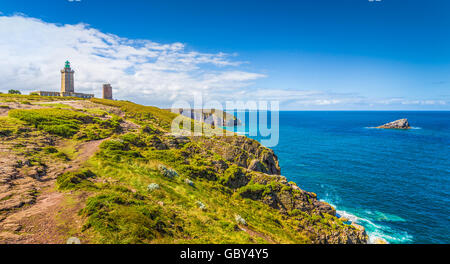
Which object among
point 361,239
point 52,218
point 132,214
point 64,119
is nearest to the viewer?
point 52,218

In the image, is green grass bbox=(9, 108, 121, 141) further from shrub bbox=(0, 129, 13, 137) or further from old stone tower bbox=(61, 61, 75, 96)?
old stone tower bbox=(61, 61, 75, 96)

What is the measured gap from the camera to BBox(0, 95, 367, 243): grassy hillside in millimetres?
8539

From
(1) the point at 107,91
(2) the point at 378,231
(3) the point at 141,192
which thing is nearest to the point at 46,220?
(3) the point at 141,192

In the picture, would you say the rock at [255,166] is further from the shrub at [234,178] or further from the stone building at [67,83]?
the stone building at [67,83]

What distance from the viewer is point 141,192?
12.5 m

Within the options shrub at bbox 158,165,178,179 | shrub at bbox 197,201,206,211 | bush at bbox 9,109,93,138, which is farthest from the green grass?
shrub at bbox 197,201,206,211

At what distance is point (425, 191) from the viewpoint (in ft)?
124

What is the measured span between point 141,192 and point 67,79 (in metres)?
62.7

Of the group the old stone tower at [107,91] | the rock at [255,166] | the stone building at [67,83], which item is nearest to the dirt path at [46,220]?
the rock at [255,166]

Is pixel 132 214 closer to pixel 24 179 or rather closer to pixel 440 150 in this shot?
pixel 24 179

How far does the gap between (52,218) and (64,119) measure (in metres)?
21.6

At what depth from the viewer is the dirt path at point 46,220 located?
723 centimetres

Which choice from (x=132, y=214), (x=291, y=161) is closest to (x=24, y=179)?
(x=132, y=214)

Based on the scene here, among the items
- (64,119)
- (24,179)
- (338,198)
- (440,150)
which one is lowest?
(338,198)
